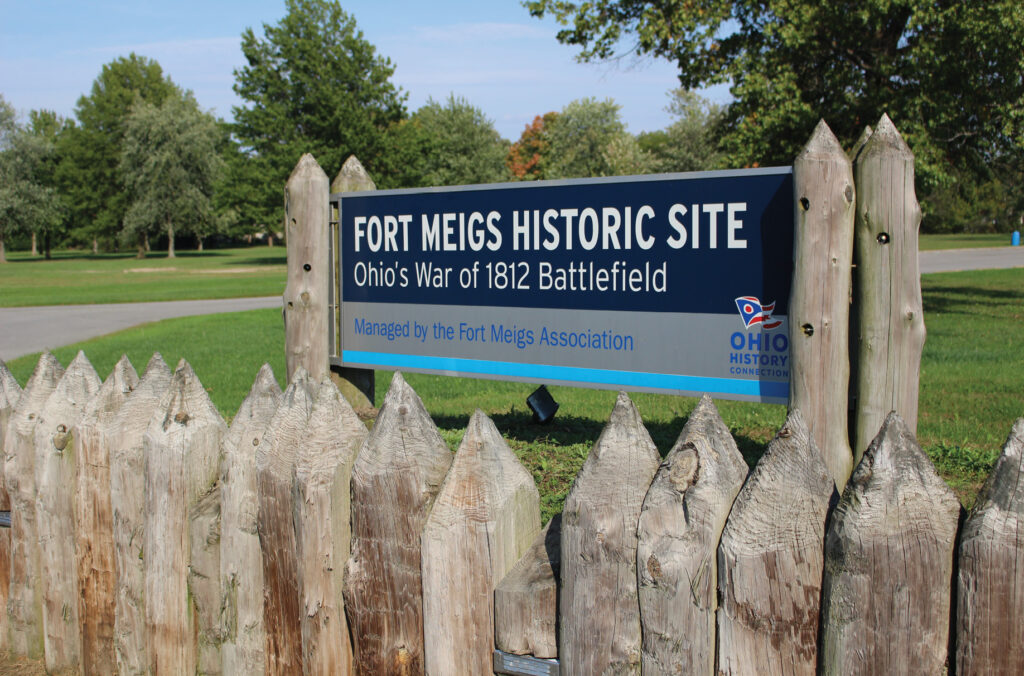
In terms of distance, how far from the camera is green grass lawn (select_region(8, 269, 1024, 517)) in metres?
5.44

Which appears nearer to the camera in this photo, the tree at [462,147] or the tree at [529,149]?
the tree at [462,147]

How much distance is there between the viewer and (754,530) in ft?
6.34

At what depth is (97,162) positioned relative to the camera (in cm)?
6662

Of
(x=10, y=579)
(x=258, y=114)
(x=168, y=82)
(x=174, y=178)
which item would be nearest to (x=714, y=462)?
(x=10, y=579)

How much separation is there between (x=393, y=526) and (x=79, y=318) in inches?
709

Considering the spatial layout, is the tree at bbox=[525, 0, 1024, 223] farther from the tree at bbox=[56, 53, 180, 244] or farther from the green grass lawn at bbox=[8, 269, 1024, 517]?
the tree at bbox=[56, 53, 180, 244]

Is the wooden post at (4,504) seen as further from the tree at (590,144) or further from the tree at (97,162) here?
the tree at (97,162)

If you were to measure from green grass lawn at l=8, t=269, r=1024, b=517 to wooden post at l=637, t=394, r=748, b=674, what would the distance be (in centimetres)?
229

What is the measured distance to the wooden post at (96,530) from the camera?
10.1 ft

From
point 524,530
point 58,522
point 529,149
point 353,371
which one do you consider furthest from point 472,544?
point 529,149

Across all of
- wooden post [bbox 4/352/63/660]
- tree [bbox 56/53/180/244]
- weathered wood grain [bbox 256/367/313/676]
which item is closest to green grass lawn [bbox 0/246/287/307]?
wooden post [bbox 4/352/63/660]

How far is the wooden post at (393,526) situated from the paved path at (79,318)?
12.0m

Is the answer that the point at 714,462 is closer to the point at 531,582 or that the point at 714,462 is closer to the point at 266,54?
the point at 531,582

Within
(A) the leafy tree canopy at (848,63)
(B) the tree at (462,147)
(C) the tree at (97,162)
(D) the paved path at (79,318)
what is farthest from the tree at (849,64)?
(C) the tree at (97,162)
